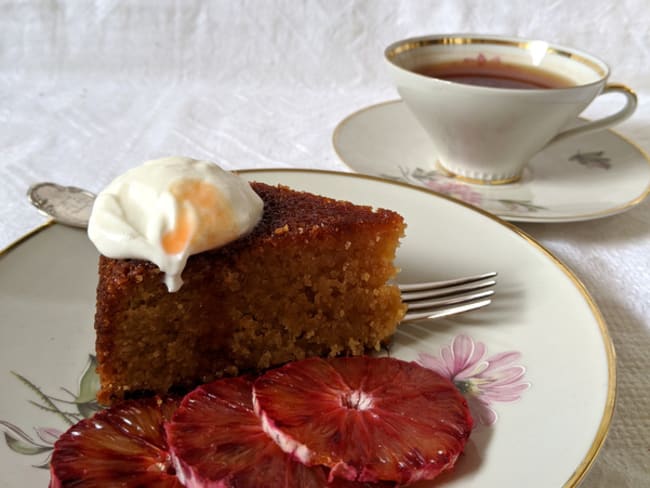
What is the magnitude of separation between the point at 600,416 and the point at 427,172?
1117 millimetres

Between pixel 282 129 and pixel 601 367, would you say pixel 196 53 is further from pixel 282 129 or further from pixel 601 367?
pixel 601 367

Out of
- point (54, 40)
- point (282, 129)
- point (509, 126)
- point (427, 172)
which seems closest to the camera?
point (509, 126)

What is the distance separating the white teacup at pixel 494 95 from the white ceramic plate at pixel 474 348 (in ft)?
1.13

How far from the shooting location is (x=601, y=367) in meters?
1.13

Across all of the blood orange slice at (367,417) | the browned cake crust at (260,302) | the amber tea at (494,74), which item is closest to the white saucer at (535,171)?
the amber tea at (494,74)

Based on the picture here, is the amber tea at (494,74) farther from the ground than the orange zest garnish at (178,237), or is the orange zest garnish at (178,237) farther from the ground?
the amber tea at (494,74)

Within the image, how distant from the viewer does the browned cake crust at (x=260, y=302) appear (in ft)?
3.90

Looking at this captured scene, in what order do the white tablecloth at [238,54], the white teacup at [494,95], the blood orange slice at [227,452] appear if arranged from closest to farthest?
the blood orange slice at [227,452] < the white teacup at [494,95] < the white tablecloth at [238,54]

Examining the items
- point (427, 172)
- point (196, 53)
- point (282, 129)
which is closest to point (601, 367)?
point (427, 172)

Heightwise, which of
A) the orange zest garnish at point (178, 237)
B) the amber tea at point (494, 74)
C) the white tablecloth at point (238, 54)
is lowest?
the white tablecloth at point (238, 54)

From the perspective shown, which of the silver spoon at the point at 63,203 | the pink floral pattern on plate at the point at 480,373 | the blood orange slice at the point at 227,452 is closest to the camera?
the blood orange slice at the point at 227,452

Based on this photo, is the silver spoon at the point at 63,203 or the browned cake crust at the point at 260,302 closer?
the browned cake crust at the point at 260,302

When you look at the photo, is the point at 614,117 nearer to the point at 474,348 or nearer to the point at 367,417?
the point at 474,348

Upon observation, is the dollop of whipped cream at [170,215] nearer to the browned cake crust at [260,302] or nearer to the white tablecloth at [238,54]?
the browned cake crust at [260,302]
